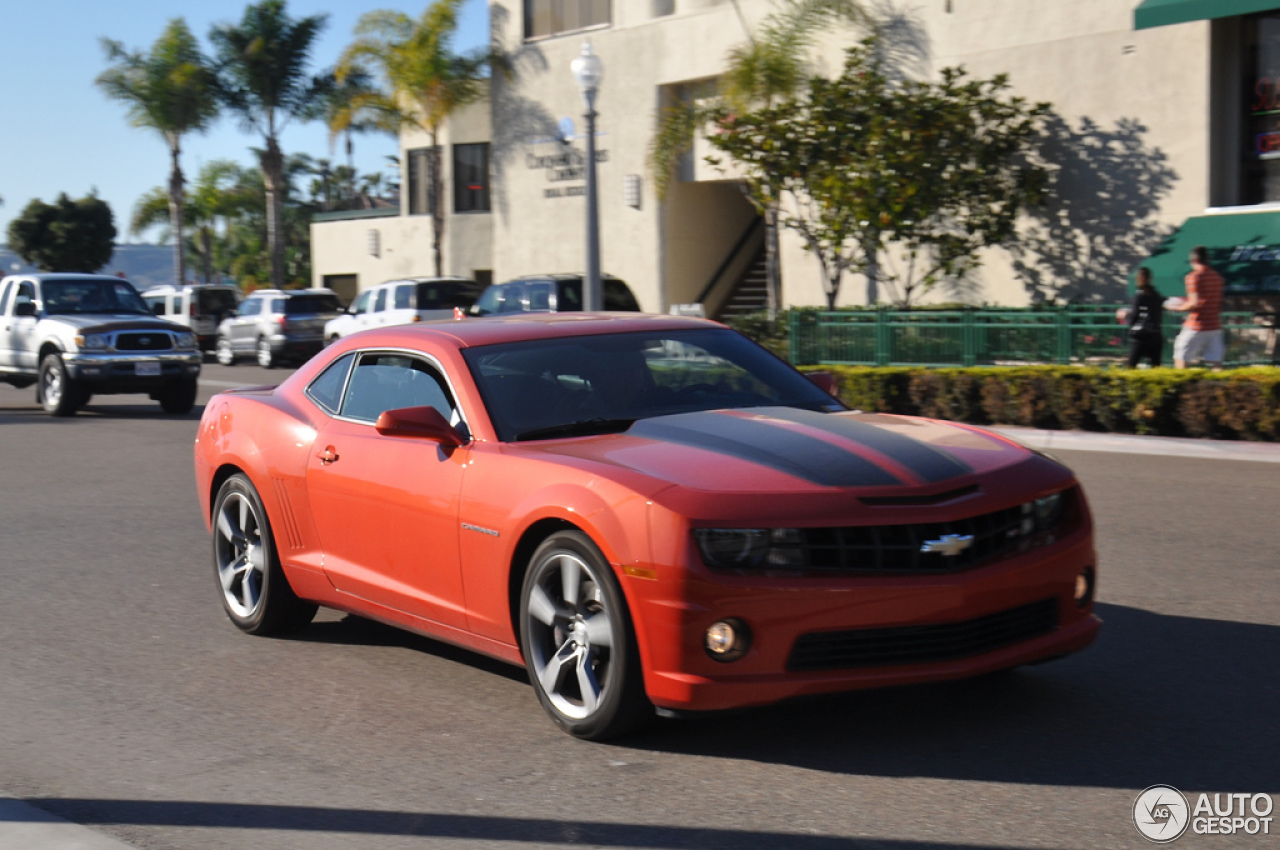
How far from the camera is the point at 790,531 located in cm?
481

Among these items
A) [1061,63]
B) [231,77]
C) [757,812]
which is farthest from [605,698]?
[231,77]

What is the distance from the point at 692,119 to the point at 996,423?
13.1m

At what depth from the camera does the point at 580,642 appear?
5.23m

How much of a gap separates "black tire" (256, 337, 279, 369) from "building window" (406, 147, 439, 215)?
8.46m

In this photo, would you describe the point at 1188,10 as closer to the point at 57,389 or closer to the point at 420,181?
the point at 57,389

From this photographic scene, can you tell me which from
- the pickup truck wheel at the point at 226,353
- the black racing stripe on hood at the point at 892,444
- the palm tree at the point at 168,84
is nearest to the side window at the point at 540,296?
the pickup truck wheel at the point at 226,353

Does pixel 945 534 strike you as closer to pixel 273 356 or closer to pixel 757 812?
pixel 757 812

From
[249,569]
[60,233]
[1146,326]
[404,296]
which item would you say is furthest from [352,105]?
[60,233]

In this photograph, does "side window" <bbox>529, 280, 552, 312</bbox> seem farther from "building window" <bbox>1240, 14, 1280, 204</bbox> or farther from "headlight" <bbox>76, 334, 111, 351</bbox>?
"building window" <bbox>1240, 14, 1280, 204</bbox>

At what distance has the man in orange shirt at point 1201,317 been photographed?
695 inches

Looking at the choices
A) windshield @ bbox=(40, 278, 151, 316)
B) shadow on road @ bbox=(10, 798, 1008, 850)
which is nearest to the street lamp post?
windshield @ bbox=(40, 278, 151, 316)

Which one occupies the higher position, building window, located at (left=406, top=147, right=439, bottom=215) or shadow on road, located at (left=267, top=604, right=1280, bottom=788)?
building window, located at (left=406, top=147, right=439, bottom=215)

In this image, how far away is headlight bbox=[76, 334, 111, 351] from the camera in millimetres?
20750
